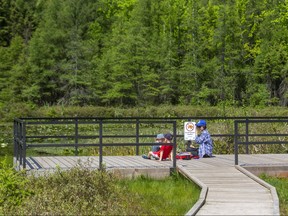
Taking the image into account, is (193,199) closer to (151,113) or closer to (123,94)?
(151,113)

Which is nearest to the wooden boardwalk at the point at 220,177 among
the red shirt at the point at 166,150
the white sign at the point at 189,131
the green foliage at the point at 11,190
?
the red shirt at the point at 166,150

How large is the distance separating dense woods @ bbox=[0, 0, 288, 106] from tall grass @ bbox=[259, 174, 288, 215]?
3824cm

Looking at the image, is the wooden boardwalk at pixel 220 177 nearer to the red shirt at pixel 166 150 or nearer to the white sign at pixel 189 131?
the red shirt at pixel 166 150

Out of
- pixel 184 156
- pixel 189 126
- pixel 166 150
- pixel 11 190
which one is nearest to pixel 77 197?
pixel 11 190

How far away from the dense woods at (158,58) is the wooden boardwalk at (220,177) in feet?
122

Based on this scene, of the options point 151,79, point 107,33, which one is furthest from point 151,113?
point 107,33

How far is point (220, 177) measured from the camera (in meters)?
14.5

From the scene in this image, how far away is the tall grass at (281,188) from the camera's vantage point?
37.3 ft

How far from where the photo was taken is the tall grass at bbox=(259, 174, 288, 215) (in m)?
11.4

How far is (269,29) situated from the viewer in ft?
194

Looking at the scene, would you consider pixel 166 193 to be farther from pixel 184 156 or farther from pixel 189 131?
pixel 184 156

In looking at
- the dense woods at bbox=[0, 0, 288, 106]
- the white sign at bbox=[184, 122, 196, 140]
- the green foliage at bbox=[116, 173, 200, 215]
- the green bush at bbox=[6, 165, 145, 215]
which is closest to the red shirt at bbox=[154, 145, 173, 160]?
the white sign at bbox=[184, 122, 196, 140]

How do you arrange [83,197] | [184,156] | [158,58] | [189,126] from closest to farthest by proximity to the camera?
[83,197] < [189,126] < [184,156] < [158,58]

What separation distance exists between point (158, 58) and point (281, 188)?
149ft
